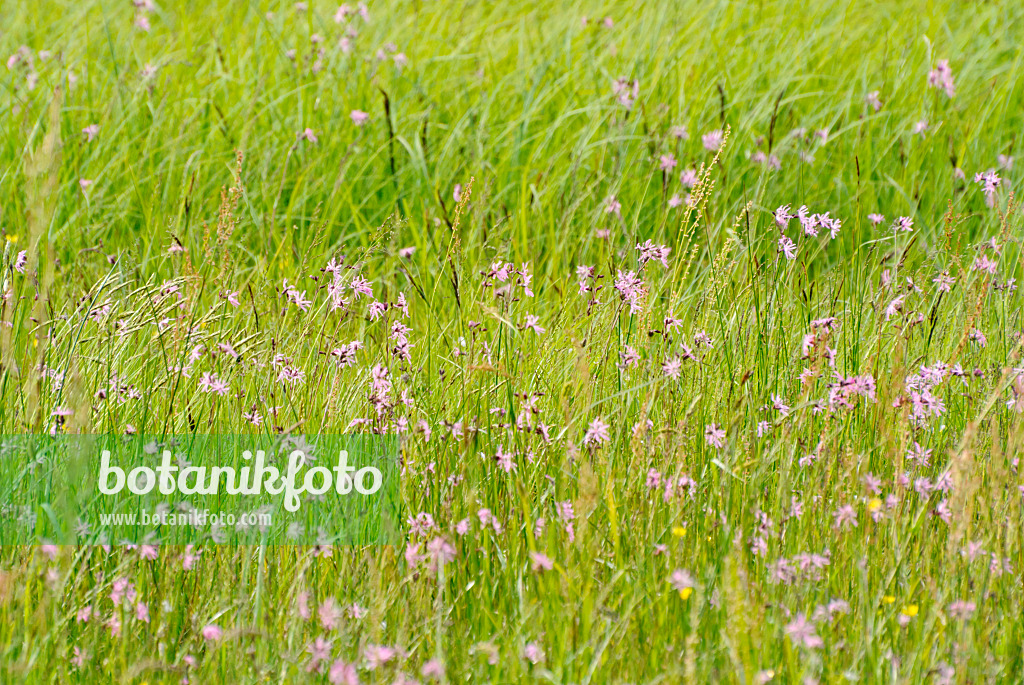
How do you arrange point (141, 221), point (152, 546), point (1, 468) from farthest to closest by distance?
point (141, 221)
point (1, 468)
point (152, 546)

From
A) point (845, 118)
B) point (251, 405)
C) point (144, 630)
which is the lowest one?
point (144, 630)

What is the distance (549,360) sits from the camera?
2.59 m

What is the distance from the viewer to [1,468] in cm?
206

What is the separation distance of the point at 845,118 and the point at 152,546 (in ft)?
12.0

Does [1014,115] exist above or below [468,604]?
above

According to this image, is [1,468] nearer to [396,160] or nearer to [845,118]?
[396,160]

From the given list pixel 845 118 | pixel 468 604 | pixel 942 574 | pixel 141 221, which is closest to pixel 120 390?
pixel 468 604

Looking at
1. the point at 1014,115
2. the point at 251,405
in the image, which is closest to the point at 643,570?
the point at 251,405

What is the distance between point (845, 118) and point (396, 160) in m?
1.93

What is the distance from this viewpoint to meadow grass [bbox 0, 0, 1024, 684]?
1657 mm

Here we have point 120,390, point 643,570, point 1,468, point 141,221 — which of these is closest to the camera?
point 643,570

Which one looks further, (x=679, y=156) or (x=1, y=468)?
(x=679, y=156)

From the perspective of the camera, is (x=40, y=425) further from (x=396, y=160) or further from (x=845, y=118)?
(x=845, y=118)

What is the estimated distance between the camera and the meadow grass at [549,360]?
166 centimetres
